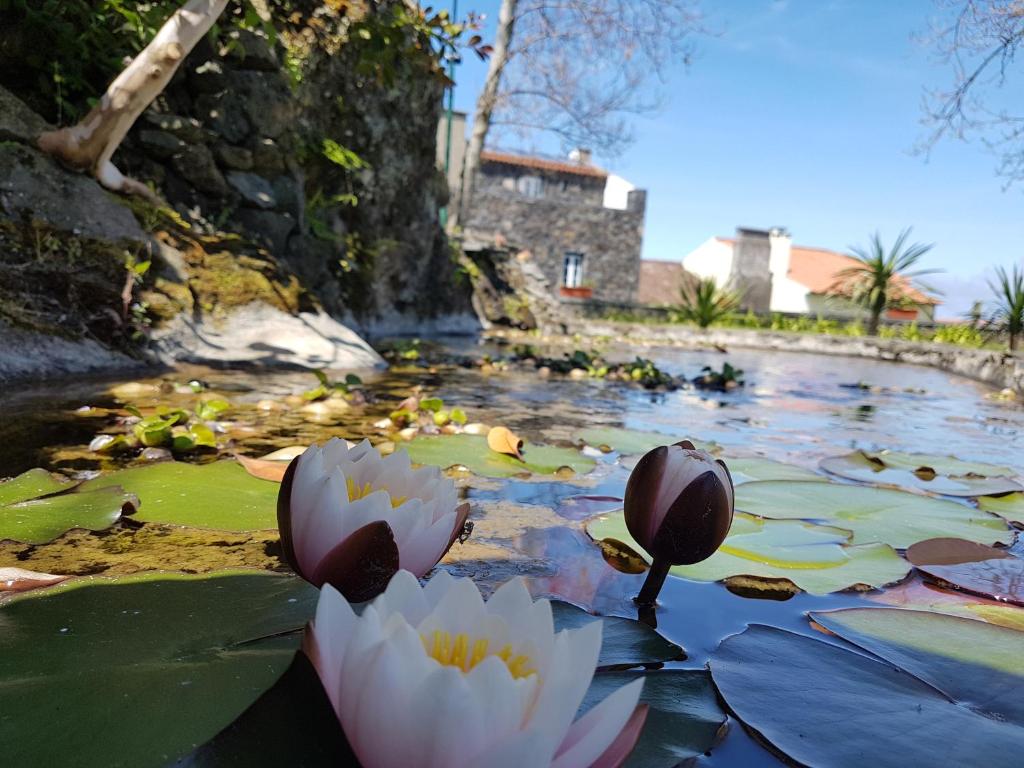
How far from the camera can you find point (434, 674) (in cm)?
39

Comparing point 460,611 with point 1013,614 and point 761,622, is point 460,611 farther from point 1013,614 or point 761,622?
point 1013,614

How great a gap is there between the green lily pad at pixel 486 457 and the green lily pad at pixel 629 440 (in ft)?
0.70

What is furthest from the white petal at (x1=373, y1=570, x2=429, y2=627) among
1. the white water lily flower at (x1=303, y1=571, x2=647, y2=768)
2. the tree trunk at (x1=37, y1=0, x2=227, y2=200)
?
the tree trunk at (x1=37, y1=0, x2=227, y2=200)

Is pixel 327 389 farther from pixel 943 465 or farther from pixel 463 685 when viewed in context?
pixel 463 685

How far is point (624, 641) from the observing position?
29.1 inches

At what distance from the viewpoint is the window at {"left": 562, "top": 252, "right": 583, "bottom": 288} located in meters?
25.1

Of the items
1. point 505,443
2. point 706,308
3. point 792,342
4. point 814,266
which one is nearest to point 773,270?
point 814,266

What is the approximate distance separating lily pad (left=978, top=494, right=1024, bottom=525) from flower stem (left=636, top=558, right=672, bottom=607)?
3.58ft

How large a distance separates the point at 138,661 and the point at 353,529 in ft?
0.75

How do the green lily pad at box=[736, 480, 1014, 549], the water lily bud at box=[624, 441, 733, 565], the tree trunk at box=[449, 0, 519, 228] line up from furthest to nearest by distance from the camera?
the tree trunk at box=[449, 0, 519, 228]
the green lily pad at box=[736, 480, 1014, 549]
the water lily bud at box=[624, 441, 733, 565]

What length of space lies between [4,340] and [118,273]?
0.76 meters

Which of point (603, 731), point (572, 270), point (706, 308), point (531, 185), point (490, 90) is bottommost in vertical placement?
point (603, 731)

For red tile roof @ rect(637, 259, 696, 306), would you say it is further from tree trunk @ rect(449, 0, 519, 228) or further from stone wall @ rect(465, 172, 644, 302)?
tree trunk @ rect(449, 0, 519, 228)

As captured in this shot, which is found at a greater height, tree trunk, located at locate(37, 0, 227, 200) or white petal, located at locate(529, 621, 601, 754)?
tree trunk, located at locate(37, 0, 227, 200)
